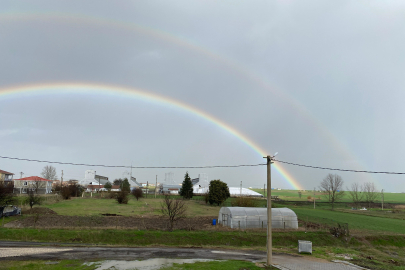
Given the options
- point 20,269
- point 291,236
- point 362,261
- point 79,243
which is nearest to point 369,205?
point 291,236

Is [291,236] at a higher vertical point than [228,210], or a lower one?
lower

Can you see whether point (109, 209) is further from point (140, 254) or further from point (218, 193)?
point (140, 254)

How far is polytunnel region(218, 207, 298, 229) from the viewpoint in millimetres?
36688

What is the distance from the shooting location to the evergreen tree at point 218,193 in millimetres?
74875

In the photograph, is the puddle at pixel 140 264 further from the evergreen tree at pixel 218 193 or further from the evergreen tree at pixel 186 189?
the evergreen tree at pixel 186 189

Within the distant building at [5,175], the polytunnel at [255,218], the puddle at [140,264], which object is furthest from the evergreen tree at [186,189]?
the puddle at [140,264]

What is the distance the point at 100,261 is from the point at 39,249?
7.60 metres

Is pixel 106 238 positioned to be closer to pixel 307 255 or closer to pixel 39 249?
pixel 39 249

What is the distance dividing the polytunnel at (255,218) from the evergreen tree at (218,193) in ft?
118

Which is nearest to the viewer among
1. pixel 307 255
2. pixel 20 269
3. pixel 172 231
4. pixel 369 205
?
pixel 20 269

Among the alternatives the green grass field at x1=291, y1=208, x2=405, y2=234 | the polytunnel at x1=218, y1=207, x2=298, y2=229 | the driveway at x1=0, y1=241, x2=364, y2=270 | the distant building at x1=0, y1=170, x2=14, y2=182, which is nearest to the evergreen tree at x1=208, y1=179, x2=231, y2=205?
the green grass field at x1=291, y1=208, x2=405, y2=234

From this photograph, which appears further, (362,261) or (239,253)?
(239,253)

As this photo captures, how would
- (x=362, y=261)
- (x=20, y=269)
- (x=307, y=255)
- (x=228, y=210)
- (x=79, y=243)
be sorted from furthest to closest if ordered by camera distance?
(x=228, y=210), (x=79, y=243), (x=307, y=255), (x=362, y=261), (x=20, y=269)

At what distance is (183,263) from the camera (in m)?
19.9
